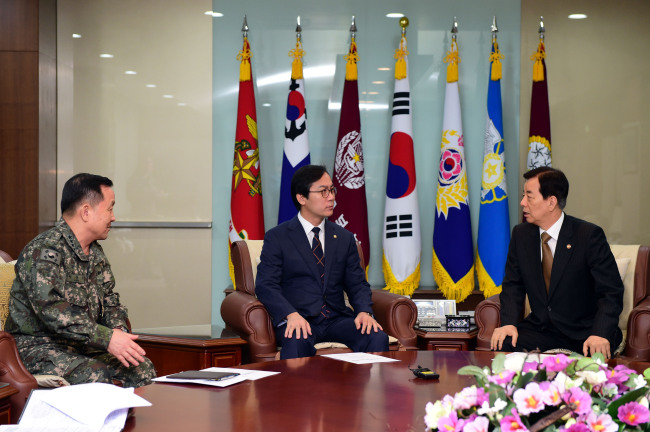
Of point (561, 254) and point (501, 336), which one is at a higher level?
point (561, 254)

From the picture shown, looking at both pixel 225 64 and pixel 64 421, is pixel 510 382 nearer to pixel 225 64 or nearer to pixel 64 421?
pixel 64 421

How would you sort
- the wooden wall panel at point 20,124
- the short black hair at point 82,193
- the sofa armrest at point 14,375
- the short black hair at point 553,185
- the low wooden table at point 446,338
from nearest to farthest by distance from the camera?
the sofa armrest at point 14,375, the short black hair at point 82,193, the short black hair at point 553,185, the low wooden table at point 446,338, the wooden wall panel at point 20,124

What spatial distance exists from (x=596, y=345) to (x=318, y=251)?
141cm

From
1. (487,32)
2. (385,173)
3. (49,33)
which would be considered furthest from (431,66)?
(49,33)

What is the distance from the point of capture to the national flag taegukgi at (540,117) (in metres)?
5.02

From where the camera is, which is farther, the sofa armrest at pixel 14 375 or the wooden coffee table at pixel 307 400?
the sofa armrest at pixel 14 375

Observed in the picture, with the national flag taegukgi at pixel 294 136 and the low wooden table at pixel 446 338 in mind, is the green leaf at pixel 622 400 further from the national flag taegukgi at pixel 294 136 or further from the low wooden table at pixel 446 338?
the national flag taegukgi at pixel 294 136

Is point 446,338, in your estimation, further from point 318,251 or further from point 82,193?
point 82,193

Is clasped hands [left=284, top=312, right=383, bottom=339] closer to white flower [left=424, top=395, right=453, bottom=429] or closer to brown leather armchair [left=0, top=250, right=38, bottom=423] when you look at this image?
brown leather armchair [left=0, top=250, right=38, bottom=423]

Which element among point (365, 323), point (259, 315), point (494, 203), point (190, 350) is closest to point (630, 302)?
point (365, 323)

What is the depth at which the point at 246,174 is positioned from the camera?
5.08 meters

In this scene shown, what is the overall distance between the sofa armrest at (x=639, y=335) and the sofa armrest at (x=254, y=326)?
1.67 metres

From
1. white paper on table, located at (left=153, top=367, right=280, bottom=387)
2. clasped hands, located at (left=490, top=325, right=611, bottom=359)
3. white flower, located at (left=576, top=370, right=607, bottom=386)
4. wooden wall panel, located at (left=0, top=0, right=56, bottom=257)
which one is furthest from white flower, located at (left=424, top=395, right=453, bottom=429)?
wooden wall panel, located at (left=0, top=0, right=56, bottom=257)

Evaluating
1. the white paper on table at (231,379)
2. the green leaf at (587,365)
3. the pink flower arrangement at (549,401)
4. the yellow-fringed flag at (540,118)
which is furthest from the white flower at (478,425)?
the yellow-fringed flag at (540,118)
